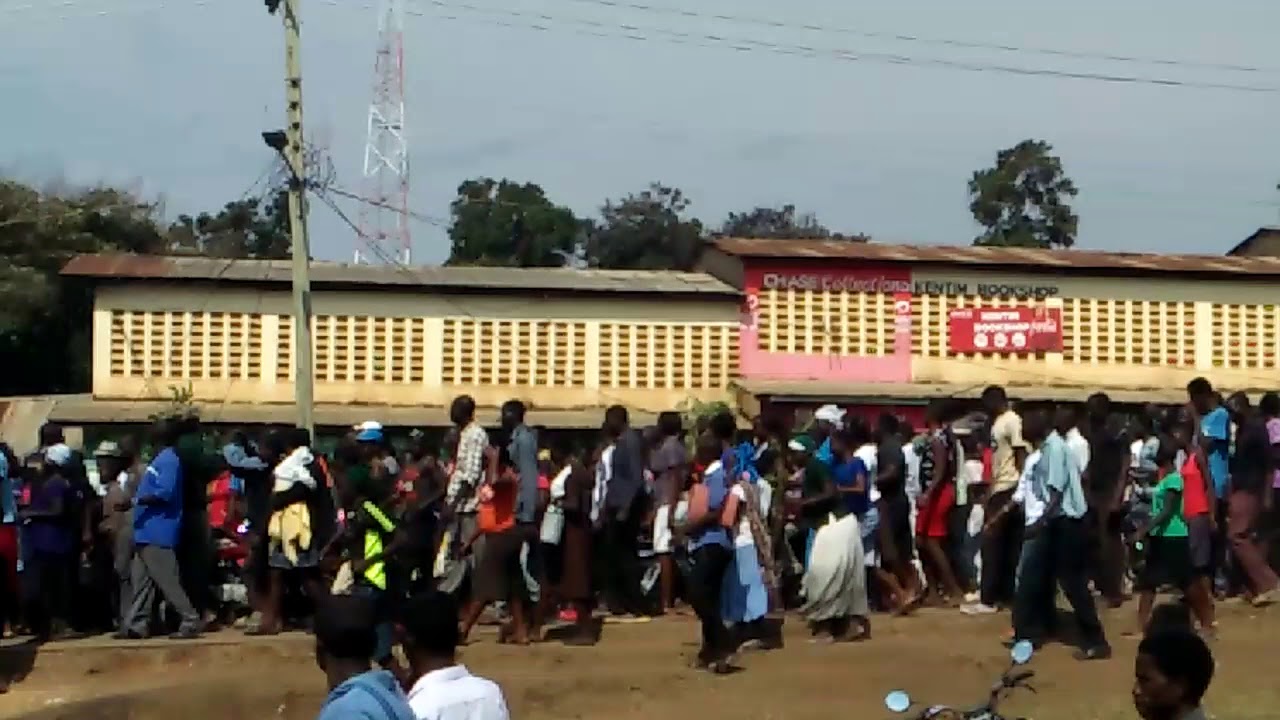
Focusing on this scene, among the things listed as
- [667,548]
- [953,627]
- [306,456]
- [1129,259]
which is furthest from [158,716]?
[1129,259]

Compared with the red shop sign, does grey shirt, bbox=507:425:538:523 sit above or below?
below

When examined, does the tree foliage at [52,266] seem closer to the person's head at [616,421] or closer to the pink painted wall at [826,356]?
the pink painted wall at [826,356]

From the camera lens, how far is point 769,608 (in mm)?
13602

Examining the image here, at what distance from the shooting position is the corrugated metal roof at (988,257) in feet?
97.1

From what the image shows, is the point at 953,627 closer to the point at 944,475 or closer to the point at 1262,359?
the point at 944,475

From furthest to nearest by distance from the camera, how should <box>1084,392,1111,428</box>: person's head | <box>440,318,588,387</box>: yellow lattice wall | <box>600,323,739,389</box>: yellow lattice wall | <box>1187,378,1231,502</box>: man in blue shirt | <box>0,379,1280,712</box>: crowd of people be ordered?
<box>600,323,739,389</box>: yellow lattice wall → <box>440,318,588,387</box>: yellow lattice wall → <box>1187,378,1231,502</box>: man in blue shirt → <box>1084,392,1111,428</box>: person's head → <box>0,379,1280,712</box>: crowd of people

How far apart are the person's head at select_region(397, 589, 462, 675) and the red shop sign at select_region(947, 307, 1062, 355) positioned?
25466 mm

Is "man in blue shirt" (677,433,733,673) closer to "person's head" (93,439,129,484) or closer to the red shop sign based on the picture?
"person's head" (93,439,129,484)

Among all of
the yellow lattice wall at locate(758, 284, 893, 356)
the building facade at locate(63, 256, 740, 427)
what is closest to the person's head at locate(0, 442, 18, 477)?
the building facade at locate(63, 256, 740, 427)

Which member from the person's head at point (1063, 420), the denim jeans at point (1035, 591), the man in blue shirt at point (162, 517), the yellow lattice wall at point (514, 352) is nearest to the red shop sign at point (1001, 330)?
the yellow lattice wall at point (514, 352)

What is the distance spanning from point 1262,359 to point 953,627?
19.8 m

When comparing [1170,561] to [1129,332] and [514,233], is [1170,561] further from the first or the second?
[514,233]

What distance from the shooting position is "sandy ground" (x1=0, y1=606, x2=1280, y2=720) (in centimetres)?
1150

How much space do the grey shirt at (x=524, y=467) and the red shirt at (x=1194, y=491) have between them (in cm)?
440
